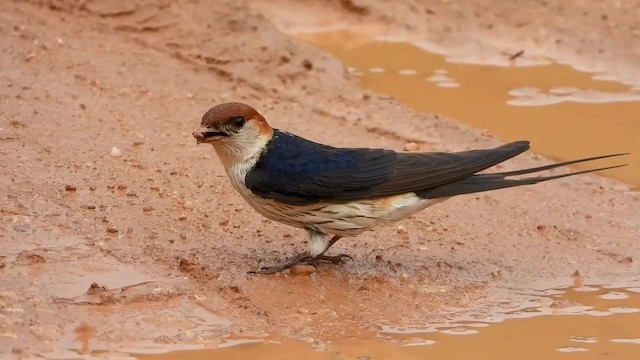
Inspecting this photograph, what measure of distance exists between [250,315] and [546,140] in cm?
323

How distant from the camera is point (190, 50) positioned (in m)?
9.49

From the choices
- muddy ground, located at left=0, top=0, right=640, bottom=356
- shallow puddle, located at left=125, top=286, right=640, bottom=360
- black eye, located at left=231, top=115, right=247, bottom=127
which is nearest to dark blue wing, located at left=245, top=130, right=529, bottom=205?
black eye, located at left=231, top=115, right=247, bottom=127

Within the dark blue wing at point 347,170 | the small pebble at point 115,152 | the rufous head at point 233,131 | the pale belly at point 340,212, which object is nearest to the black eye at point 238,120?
the rufous head at point 233,131

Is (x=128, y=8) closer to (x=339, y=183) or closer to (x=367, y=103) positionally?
(x=367, y=103)

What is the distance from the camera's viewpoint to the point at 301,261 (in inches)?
255

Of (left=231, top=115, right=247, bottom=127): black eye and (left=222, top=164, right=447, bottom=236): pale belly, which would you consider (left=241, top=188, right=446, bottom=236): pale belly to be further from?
(left=231, top=115, right=247, bottom=127): black eye

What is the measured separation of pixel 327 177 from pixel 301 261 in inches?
19.3

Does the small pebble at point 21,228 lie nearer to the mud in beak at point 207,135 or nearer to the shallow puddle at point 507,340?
the mud in beak at point 207,135

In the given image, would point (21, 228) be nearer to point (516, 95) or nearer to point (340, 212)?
point (340, 212)

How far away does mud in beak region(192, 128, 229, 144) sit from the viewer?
20.3ft

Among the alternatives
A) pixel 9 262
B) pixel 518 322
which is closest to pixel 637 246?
pixel 518 322

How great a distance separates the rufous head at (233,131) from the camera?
20.4 ft

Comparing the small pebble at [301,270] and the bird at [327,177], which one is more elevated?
the bird at [327,177]

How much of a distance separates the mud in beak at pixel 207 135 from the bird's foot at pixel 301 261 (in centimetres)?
67
